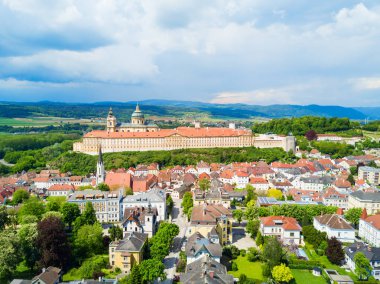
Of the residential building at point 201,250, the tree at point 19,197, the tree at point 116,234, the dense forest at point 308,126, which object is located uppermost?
the dense forest at point 308,126

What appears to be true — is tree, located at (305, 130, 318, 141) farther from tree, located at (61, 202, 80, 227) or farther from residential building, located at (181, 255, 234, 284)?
residential building, located at (181, 255, 234, 284)

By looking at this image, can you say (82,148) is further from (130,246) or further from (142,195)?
(130,246)

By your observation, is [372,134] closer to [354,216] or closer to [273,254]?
[354,216]

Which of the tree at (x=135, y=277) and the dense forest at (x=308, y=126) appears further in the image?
the dense forest at (x=308, y=126)

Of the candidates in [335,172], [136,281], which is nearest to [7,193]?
[136,281]

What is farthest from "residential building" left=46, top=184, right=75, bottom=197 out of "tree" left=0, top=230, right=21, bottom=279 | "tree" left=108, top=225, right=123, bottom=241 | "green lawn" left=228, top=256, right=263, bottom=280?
"green lawn" left=228, top=256, right=263, bottom=280

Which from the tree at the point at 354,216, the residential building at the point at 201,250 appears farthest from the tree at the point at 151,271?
the tree at the point at 354,216

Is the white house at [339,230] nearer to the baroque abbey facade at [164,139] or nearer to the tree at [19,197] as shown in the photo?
the tree at [19,197]
